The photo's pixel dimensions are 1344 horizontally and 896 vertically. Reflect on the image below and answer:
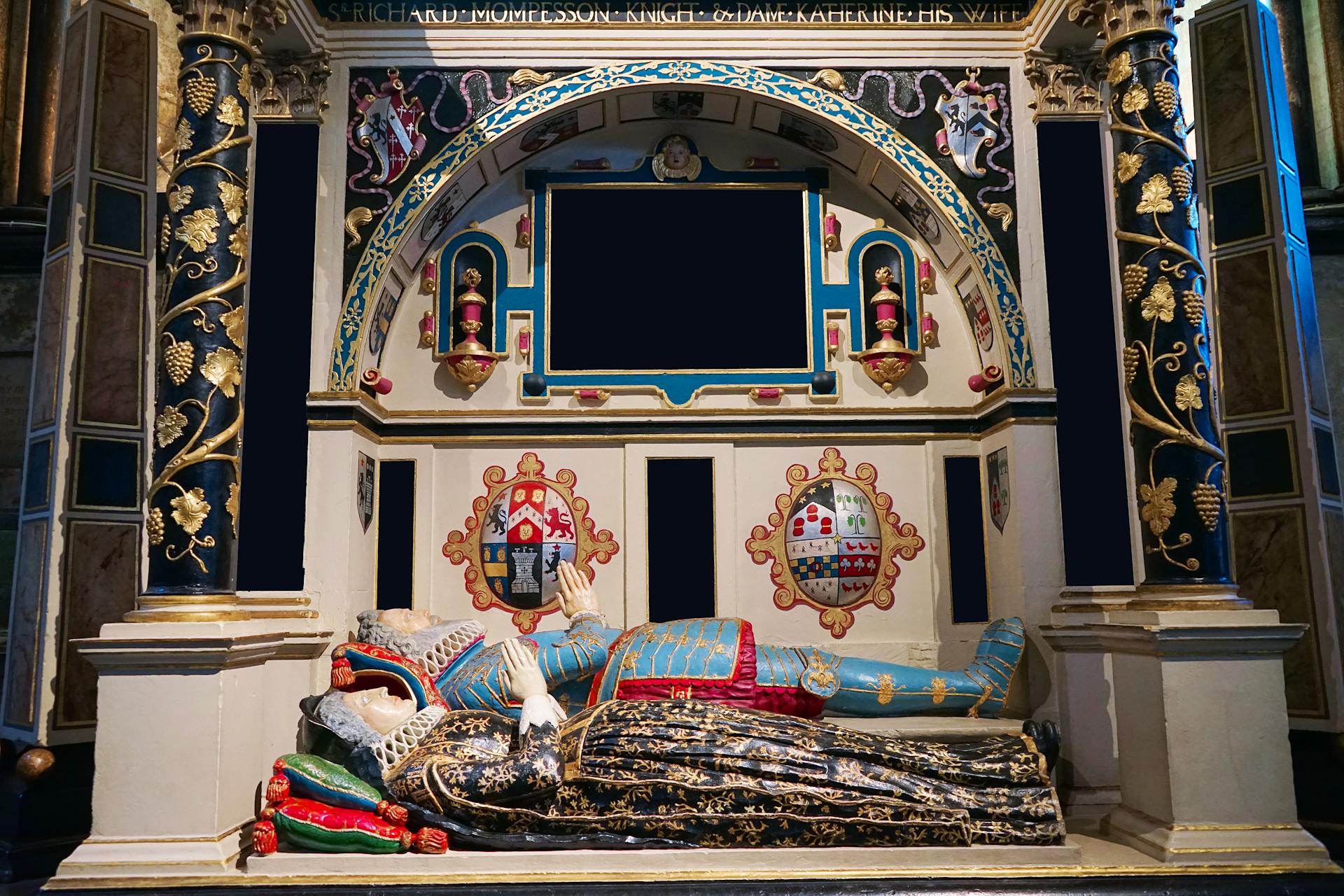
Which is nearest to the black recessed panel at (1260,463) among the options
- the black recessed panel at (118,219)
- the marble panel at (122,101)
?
the black recessed panel at (118,219)

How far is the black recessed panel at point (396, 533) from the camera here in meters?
5.51

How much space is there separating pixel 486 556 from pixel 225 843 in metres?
2.09

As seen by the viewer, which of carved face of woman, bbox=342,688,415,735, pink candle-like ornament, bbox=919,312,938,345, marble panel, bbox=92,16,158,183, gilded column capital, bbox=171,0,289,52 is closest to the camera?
carved face of woman, bbox=342,688,415,735

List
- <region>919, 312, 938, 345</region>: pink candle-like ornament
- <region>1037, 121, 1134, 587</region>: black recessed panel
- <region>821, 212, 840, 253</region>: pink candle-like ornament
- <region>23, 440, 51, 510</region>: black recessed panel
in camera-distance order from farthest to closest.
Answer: <region>821, 212, 840, 253</region>: pink candle-like ornament, <region>919, 312, 938, 345</region>: pink candle-like ornament, <region>1037, 121, 1134, 587</region>: black recessed panel, <region>23, 440, 51, 510</region>: black recessed panel

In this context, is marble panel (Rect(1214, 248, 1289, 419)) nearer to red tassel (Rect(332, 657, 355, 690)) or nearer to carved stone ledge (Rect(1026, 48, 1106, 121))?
carved stone ledge (Rect(1026, 48, 1106, 121))

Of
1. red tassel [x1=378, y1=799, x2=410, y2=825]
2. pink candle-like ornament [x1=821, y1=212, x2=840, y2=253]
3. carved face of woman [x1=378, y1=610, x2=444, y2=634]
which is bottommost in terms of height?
red tassel [x1=378, y1=799, x2=410, y2=825]

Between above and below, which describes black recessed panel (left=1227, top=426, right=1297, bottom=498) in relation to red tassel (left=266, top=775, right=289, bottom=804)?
above

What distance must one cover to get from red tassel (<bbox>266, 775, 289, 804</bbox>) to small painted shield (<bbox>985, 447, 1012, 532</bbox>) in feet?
11.8

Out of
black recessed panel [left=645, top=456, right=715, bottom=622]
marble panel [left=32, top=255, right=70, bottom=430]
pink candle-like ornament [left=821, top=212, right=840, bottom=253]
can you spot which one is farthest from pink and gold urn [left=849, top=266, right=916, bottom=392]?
marble panel [left=32, top=255, right=70, bottom=430]

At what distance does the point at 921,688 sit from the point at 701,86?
3.27 metres

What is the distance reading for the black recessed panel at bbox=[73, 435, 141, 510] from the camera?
457cm

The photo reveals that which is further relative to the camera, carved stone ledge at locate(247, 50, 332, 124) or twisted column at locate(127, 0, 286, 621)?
carved stone ledge at locate(247, 50, 332, 124)

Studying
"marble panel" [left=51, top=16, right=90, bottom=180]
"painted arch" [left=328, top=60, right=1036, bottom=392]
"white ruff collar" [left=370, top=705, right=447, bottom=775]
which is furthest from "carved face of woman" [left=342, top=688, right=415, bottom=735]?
"marble panel" [left=51, top=16, right=90, bottom=180]

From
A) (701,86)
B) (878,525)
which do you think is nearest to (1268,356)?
(878,525)
